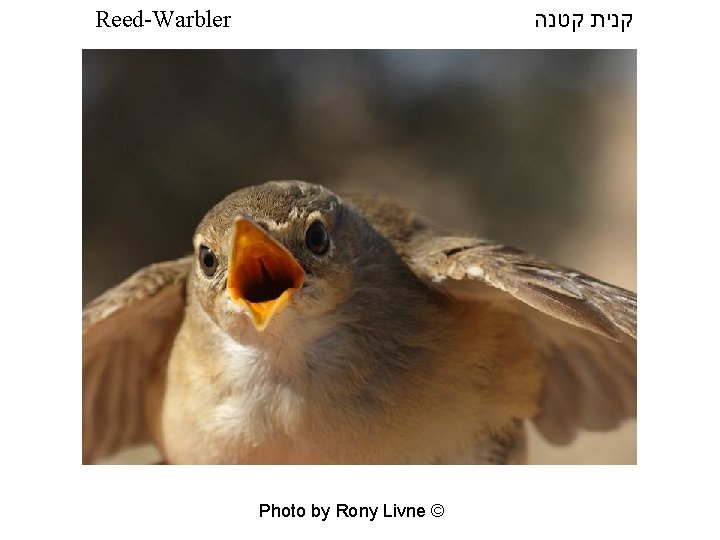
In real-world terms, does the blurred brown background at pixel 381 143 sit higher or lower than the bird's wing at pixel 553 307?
higher

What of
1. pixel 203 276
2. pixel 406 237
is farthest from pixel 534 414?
pixel 203 276

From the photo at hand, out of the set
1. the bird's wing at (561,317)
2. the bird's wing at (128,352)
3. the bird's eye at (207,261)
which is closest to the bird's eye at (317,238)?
the bird's eye at (207,261)

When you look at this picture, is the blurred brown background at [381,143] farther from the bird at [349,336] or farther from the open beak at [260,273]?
the open beak at [260,273]

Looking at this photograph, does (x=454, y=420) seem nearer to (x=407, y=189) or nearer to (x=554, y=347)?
(x=554, y=347)

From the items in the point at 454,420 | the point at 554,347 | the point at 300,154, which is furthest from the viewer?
the point at 300,154

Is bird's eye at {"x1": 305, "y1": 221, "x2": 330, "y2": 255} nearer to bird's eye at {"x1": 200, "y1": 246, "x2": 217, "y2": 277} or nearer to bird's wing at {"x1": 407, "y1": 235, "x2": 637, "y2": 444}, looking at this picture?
bird's eye at {"x1": 200, "y1": 246, "x2": 217, "y2": 277}

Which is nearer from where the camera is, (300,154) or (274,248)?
(274,248)
